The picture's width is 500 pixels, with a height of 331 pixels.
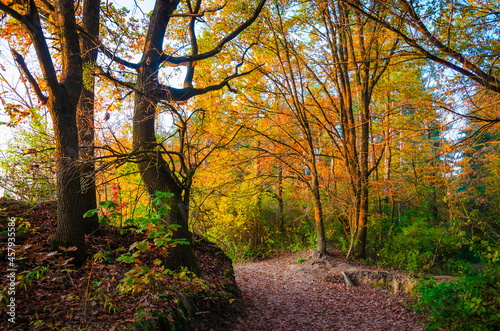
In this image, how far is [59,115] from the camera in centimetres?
369

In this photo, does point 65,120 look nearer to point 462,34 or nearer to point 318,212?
point 462,34

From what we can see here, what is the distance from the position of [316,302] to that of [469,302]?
3.29m

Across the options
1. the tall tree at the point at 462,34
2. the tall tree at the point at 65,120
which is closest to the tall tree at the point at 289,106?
the tall tree at the point at 462,34

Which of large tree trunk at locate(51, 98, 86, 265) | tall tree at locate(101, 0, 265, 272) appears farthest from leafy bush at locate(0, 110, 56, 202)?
A: tall tree at locate(101, 0, 265, 272)

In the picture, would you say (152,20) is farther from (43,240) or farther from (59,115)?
(43,240)

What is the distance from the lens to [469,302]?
12.5ft

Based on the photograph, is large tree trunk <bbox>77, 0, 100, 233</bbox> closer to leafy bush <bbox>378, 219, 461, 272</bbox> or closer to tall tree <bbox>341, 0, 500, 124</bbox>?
tall tree <bbox>341, 0, 500, 124</bbox>

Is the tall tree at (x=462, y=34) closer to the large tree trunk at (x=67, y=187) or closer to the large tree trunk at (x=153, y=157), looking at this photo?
the large tree trunk at (x=153, y=157)

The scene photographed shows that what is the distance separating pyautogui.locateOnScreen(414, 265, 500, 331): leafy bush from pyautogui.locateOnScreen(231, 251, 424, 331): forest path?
582mm

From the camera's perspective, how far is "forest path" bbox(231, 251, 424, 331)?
5.01 meters

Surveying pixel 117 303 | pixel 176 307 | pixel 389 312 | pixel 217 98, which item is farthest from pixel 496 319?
pixel 217 98

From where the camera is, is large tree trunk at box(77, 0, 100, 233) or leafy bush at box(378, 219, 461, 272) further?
leafy bush at box(378, 219, 461, 272)

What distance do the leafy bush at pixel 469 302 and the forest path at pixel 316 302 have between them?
582mm

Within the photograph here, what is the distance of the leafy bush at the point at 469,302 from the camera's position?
3.71 meters
